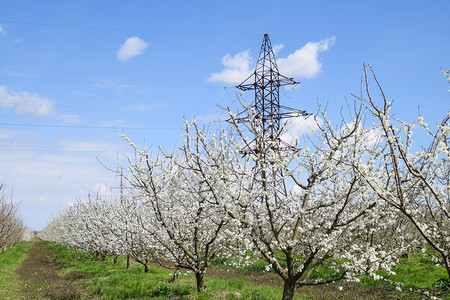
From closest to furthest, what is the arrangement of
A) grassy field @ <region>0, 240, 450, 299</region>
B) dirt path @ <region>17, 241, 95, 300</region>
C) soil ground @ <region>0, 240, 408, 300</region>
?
grassy field @ <region>0, 240, 450, 299</region>
soil ground @ <region>0, 240, 408, 300</region>
dirt path @ <region>17, 241, 95, 300</region>

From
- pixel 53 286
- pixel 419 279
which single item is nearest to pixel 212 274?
pixel 53 286

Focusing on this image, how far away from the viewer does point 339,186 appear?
7.94 meters

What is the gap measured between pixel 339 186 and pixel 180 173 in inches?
197

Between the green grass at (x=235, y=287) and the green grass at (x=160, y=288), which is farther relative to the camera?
the green grass at (x=235, y=287)

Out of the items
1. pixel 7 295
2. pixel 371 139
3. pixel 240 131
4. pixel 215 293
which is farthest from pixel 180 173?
pixel 7 295

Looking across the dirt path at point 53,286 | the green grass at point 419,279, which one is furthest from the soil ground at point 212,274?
the green grass at point 419,279

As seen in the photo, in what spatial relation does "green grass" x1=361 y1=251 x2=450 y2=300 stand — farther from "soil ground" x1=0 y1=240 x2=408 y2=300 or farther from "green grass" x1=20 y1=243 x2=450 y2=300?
"soil ground" x1=0 y1=240 x2=408 y2=300

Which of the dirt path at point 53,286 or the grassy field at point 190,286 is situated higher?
the grassy field at point 190,286

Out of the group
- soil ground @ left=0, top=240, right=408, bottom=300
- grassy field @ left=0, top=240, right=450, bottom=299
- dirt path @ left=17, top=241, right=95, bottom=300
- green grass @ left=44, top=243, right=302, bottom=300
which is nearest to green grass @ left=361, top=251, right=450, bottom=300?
grassy field @ left=0, top=240, right=450, bottom=299

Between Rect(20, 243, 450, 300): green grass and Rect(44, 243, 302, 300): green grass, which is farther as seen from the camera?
Rect(20, 243, 450, 300): green grass

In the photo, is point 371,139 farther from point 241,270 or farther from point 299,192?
point 241,270

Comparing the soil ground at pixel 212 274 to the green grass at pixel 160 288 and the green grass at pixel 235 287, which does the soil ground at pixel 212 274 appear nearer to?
the green grass at pixel 235 287

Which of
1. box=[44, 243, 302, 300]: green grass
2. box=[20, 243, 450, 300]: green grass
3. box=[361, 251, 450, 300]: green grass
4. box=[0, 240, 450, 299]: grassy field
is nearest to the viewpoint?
box=[44, 243, 302, 300]: green grass

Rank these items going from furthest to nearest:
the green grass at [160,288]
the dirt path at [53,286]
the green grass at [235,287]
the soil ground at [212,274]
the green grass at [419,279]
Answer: the dirt path at [53,286], the soil ground at [212,274], the green grass at [419,279], the green grass at [235,287], the green grass at [160,288]
